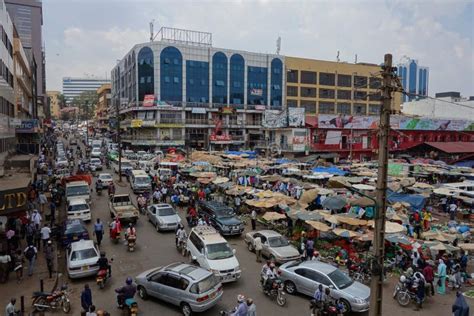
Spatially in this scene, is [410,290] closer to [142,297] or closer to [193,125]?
[142,297]

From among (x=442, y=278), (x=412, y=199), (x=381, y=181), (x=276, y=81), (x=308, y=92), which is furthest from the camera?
(x=308, y=92)

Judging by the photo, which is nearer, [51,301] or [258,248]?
[51,301]

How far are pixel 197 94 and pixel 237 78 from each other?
10067mm

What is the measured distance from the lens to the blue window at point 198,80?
78438 millimetres

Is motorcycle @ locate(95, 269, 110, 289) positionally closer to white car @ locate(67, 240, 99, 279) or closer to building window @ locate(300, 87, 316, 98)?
white car @ locate(67, 240, 99, 279)

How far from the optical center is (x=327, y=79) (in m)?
91.1

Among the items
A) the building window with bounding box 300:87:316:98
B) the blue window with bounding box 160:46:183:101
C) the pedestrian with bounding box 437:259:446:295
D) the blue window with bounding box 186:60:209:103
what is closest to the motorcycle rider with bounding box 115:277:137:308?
the pedestrian with bounding box 437:259:446:295

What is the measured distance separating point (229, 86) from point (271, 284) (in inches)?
2799

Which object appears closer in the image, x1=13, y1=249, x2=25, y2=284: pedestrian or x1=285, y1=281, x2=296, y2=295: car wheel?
x1=285, y1=281, x2=296, y2=295: car wheel

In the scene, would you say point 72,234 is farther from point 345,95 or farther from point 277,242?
point 345,95

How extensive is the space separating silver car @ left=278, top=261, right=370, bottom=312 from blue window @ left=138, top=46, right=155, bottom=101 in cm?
6565

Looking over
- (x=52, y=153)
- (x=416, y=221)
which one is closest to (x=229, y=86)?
(x=52, y=153)

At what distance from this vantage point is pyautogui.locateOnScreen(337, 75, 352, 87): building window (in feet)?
304

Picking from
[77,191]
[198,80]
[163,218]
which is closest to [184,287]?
[163,218]
